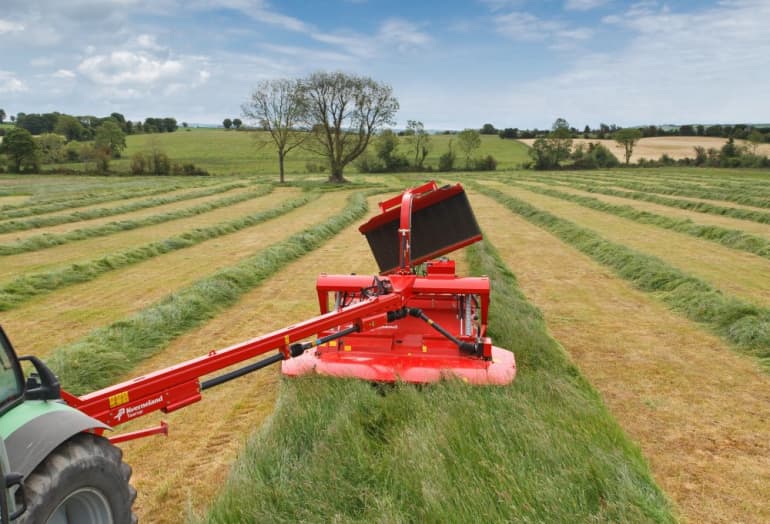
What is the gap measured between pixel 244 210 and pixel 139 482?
2421 centimetres

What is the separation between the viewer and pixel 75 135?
10162 centimetres

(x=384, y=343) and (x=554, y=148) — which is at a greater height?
(x=554, y=148)

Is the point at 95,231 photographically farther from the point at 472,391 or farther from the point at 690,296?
the point at 690,296

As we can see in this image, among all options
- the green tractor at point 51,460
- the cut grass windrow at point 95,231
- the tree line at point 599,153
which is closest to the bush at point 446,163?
the tree line at point 599,153

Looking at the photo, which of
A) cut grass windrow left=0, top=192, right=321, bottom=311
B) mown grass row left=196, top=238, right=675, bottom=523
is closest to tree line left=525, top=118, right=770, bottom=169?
cut grass windrow left=0, top=192, right=321, bottom=311

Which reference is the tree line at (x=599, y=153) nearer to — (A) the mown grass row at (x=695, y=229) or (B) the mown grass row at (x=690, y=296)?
(A) the mown grass row at (x=695, y=229)

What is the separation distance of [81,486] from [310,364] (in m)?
3.34

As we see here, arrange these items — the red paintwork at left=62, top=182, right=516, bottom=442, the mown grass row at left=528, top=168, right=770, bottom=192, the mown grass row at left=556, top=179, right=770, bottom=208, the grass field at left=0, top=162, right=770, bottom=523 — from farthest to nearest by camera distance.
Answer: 1. the mown grass row at left=528, top=168, right=770, bottom=192
2. the mown grass row at left=556, top=179, right=770, bottom=208
3. the grass field at left=0, top=162, right=770, bottom=523
4. the red paintwork at left=62, top=182, right=516, bottom=442

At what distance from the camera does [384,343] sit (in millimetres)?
6625

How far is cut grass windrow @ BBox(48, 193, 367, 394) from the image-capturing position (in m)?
6.79

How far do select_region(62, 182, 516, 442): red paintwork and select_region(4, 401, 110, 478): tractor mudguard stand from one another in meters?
0.39

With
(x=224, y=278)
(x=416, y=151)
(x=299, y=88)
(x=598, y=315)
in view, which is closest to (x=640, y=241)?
(x=598, y=315)

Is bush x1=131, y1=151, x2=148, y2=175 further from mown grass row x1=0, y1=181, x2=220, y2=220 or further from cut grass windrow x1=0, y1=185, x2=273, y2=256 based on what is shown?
cut grass windrow x1=0, y1=185, x2=273, y2=256

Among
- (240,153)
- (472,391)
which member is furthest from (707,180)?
(240,153)
